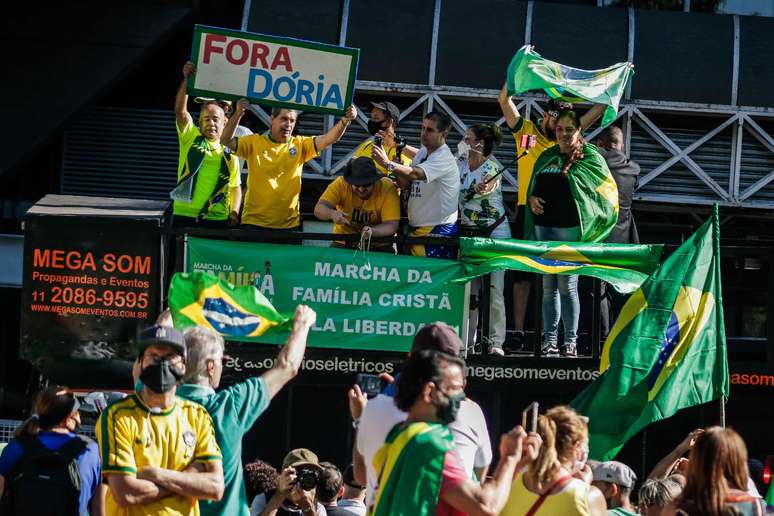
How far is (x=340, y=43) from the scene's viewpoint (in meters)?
15.2

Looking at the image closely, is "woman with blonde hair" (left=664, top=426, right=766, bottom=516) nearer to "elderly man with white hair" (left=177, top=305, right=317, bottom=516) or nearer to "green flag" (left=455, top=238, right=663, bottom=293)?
"elderly man with white hair" (left=177, top=305, right=317, bottom=516)

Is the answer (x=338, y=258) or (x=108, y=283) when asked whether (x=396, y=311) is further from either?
(x=108, y=283)

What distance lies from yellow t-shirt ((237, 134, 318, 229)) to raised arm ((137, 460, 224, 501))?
468 centimetres

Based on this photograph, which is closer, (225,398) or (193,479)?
(193,479)

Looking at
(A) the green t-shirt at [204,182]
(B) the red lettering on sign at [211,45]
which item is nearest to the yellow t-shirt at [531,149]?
(A) the green t-shirt at [204,182]

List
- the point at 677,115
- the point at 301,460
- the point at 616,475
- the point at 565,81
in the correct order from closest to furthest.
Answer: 1. the point at 616,475
2. the point at 301,460
3. the point at 565,81
4. the point at 677,115

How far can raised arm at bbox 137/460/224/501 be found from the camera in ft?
17.5

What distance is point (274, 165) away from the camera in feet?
33.0

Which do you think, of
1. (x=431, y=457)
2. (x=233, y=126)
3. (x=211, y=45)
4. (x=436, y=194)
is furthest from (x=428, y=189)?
(x=431, y=457)

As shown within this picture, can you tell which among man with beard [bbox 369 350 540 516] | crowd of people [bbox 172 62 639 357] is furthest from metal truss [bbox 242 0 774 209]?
man with beard [bbox 369 350 540 516]

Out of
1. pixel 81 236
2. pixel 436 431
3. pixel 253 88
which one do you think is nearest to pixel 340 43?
pixel 253 88

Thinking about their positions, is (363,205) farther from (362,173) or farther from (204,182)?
(204,182)

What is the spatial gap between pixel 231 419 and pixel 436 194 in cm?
445

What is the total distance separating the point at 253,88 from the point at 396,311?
79.4 inches
